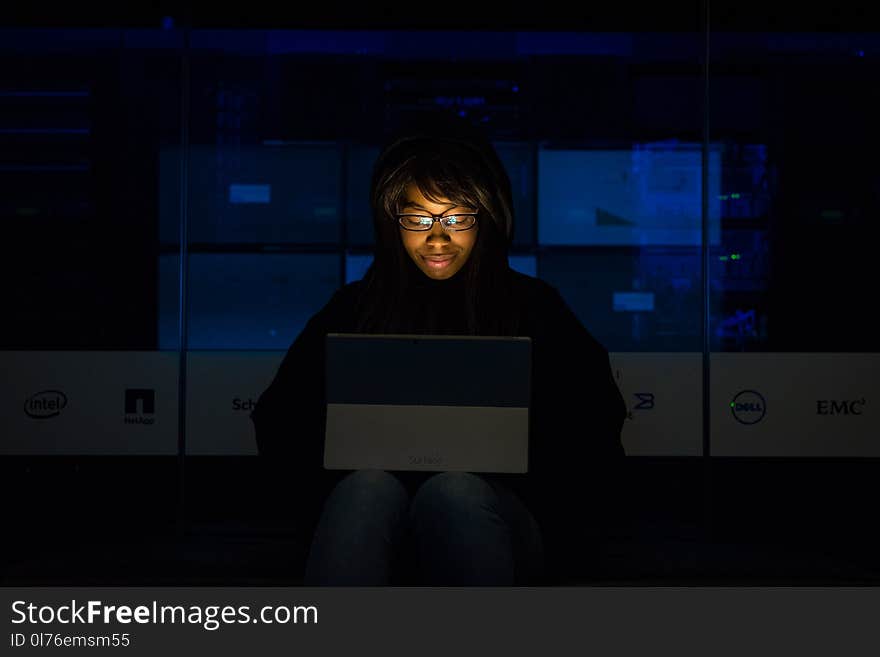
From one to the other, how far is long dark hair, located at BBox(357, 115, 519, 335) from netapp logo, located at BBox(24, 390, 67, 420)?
2007mm

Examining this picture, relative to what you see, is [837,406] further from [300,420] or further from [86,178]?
[86,178]

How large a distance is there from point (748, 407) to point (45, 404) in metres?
2.65

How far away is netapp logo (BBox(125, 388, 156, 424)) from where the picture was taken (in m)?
3.36

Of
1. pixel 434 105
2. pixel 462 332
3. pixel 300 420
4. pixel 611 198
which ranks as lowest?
pixel 300 420

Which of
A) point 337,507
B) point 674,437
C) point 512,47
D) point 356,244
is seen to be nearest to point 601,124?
point 512,47

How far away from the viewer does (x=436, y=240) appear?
5.76 ft

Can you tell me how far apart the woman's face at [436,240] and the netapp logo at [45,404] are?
6.97 feet

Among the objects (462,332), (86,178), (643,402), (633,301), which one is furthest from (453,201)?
(86,178)

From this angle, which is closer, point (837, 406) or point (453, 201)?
point (453, 201)


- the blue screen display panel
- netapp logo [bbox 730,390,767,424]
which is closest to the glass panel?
the blue screen display panel

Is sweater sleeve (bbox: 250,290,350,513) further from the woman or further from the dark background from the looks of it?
the dark background

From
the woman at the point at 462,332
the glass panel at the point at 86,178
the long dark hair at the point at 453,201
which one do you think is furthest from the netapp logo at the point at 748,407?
the glass panel at the point at 86,178
